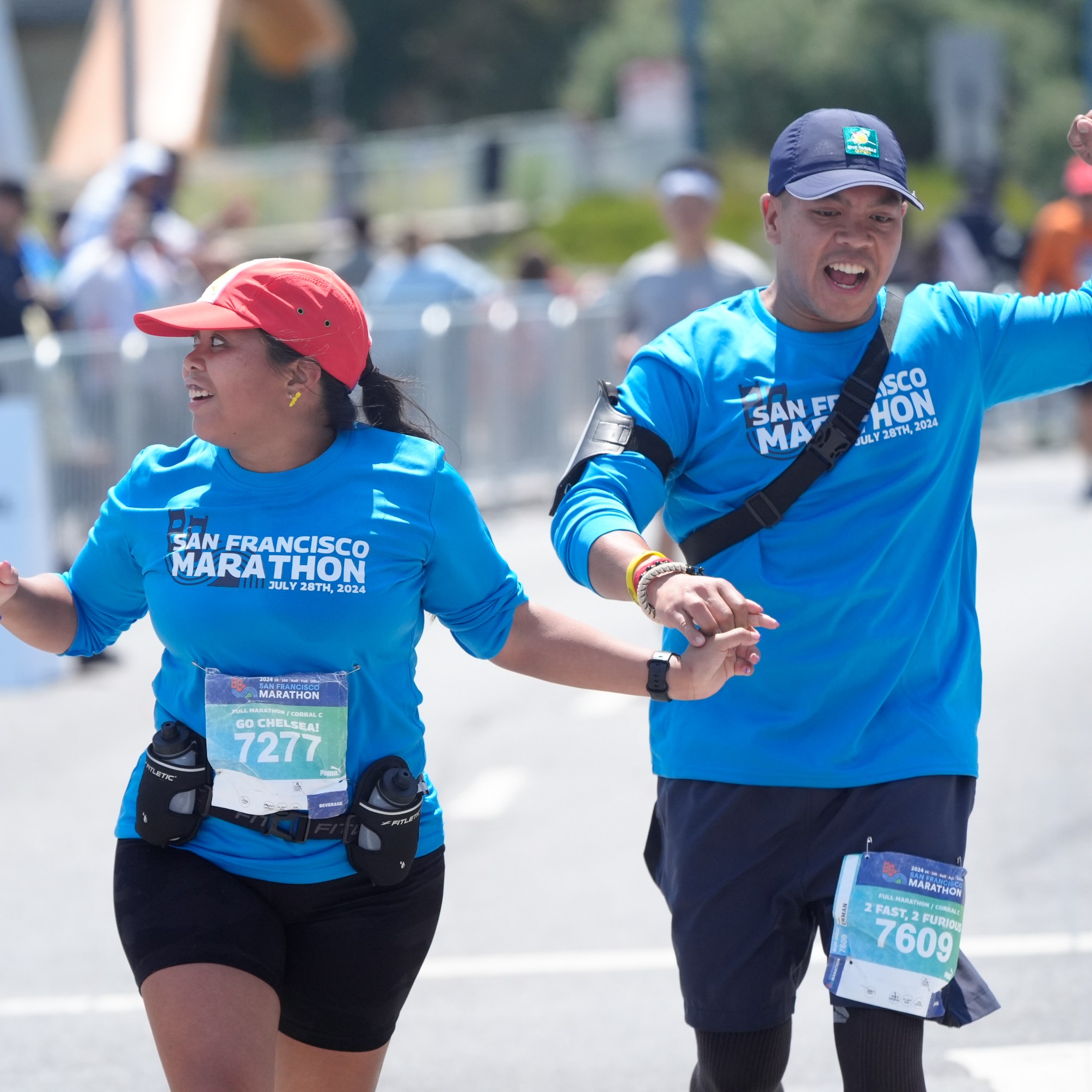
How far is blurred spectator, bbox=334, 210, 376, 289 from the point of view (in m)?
17.5

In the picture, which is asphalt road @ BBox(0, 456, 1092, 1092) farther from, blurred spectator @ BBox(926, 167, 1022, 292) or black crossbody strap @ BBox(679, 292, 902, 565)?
blurred spectator @ BBox(926, 167, 1022, 292)

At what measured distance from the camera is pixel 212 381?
12.1ft

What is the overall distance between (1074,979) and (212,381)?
11.5ft

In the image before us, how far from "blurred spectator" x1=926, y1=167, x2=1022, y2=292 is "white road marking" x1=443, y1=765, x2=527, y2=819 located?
10.7 meters

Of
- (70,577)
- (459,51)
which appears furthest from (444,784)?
(459,51)

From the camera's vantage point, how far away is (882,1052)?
3672 mm

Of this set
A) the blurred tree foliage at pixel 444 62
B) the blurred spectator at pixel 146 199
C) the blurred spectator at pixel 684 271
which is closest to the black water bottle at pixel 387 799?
the blurred spectator at pixel 684 271

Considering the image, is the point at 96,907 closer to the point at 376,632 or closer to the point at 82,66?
the point at 376,632

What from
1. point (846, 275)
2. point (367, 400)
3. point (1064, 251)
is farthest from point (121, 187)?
point (846, 275)

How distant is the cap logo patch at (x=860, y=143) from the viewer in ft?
12.4

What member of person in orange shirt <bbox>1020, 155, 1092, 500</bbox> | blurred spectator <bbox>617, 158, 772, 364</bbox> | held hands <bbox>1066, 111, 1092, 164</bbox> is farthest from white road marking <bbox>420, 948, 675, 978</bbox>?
person in orange shirt <bbox>1020, 155, 1092, 500</bbox>

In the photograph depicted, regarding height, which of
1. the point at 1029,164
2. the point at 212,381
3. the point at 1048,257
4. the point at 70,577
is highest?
the point at 212,381

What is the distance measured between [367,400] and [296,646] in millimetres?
564

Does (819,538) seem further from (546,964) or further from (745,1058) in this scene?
(546,964)
